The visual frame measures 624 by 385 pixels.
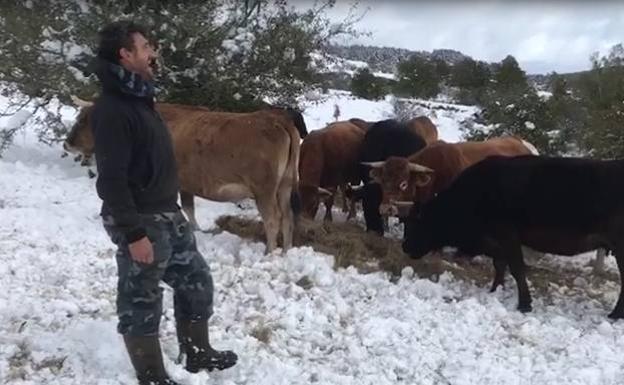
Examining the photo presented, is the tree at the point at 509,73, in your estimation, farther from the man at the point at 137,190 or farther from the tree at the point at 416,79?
the man at the point at 137,190

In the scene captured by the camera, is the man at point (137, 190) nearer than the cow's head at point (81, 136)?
Yes

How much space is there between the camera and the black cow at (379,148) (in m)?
10.4

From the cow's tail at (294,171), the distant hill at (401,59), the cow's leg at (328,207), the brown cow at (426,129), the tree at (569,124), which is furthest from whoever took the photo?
the distant hill at (401,59)

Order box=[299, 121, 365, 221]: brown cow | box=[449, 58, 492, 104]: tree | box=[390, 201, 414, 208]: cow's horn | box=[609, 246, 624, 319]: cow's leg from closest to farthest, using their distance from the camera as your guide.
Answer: box=[609, 246, 624, 319]: cow's leg → box=[390, 201, 414, 208]: cow's horn → box=[299, 121, 365, 221]: brown cow → box=[449, 58, 492, 104]: tree

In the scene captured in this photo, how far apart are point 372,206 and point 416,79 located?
3987 cm

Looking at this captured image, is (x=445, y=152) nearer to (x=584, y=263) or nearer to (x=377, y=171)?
(x=377, y=171)

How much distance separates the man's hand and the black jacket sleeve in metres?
0.03

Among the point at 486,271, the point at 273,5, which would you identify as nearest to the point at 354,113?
the point at 273,5

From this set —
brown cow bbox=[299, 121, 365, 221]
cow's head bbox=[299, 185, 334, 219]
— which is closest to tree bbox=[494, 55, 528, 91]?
brown cow bbox=[299, 121, 365, 221]

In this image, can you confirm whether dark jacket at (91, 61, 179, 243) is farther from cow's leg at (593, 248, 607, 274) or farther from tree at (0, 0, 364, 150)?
tree at (0, 0, 364, 150)

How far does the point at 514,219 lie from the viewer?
25.6 ft

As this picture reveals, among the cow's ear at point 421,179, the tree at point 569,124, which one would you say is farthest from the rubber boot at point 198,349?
the tree at point 569,124

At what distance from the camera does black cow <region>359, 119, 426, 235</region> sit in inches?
411

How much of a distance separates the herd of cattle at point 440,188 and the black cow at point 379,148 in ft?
3.36
